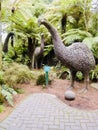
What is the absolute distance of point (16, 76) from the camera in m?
6.04

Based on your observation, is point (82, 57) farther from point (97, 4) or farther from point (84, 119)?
point (97, 4)

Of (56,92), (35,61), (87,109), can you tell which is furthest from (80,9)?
(87,109)

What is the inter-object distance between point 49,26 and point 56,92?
1.99 metres

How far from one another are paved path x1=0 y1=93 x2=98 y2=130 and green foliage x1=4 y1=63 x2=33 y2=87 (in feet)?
3.55

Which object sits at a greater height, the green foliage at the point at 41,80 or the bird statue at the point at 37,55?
the bird statue at the point at 37,55

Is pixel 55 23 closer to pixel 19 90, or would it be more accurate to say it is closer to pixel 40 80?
pixel 40 80

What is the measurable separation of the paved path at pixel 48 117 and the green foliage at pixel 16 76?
108cm

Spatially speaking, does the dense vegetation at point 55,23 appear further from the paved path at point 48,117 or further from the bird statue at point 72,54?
the paved path at point 48,117

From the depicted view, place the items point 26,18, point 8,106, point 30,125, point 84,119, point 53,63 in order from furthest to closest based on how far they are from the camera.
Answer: point 53,63 < point 26,18 < point 8,106 < point 84,119 < point 30,125

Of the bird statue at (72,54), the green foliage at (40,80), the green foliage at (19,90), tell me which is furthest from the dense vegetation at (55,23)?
the bird statue at (72,54)

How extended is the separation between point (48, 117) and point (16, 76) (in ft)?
7.88

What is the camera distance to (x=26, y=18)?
28.4ft

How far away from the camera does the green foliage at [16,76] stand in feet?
19.0

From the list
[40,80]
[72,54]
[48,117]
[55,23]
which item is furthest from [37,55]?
[48,117]
